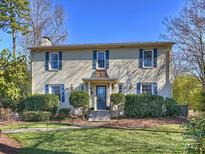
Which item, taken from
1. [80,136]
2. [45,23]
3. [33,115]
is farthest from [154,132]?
[45,23]

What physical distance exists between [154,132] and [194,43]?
1533 cm

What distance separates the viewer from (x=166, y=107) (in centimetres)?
1988

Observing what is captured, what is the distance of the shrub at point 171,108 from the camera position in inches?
777

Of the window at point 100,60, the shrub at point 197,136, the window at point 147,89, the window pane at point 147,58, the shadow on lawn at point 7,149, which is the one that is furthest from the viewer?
the window at point 100,60

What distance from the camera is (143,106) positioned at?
19469 millimetres

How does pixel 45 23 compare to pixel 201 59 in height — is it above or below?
above

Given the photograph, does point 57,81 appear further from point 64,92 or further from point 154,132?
point 154,132

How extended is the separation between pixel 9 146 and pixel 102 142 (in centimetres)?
333

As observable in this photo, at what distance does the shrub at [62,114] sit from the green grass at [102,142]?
7.14 metres

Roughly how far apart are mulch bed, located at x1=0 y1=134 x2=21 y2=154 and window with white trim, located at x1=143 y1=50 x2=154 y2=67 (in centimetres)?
1302

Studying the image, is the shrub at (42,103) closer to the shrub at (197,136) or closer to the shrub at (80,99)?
the shrub at (80,99)

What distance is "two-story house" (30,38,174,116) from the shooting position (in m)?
21.8

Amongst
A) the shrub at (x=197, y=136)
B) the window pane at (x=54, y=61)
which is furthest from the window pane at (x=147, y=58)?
the shrub at (x=197, y=136)

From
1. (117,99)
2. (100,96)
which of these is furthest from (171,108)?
(100,96)
